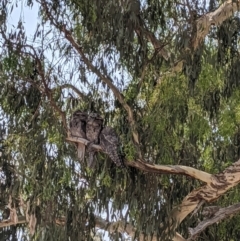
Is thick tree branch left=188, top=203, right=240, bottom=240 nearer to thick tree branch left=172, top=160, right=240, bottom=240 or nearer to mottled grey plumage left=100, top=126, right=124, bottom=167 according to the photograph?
thick tree branch left=172, top=160, right=240, bottom=240

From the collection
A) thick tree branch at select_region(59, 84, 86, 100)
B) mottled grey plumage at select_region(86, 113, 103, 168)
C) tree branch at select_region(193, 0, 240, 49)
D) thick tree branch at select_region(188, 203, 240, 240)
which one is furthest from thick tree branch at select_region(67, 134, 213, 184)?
tree branch at select_region(193, 0, 240, 49)

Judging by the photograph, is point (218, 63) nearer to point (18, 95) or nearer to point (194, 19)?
point (194, 19)

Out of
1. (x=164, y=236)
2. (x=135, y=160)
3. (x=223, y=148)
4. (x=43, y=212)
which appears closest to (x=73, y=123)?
(x=135, y=160)

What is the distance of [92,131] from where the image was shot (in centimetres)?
367

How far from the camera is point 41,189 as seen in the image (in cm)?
389

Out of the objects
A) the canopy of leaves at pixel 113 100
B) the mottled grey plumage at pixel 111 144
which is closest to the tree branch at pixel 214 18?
the canopy of leaves at pixel 113 100

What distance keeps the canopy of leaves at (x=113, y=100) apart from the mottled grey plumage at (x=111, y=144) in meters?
0.11

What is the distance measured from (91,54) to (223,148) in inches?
53.9

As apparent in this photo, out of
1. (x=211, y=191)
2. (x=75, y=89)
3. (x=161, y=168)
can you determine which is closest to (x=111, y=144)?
(x=161, y=168)

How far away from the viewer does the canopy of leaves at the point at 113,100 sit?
3.72 m

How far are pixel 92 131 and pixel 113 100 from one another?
406mm

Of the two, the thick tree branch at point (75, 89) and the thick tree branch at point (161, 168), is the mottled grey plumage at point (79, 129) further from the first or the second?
the thick tree branch at point (75, 89)

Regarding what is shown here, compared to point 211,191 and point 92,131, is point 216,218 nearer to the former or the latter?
point 211,191

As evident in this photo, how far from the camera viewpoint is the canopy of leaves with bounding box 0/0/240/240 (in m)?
3.72
